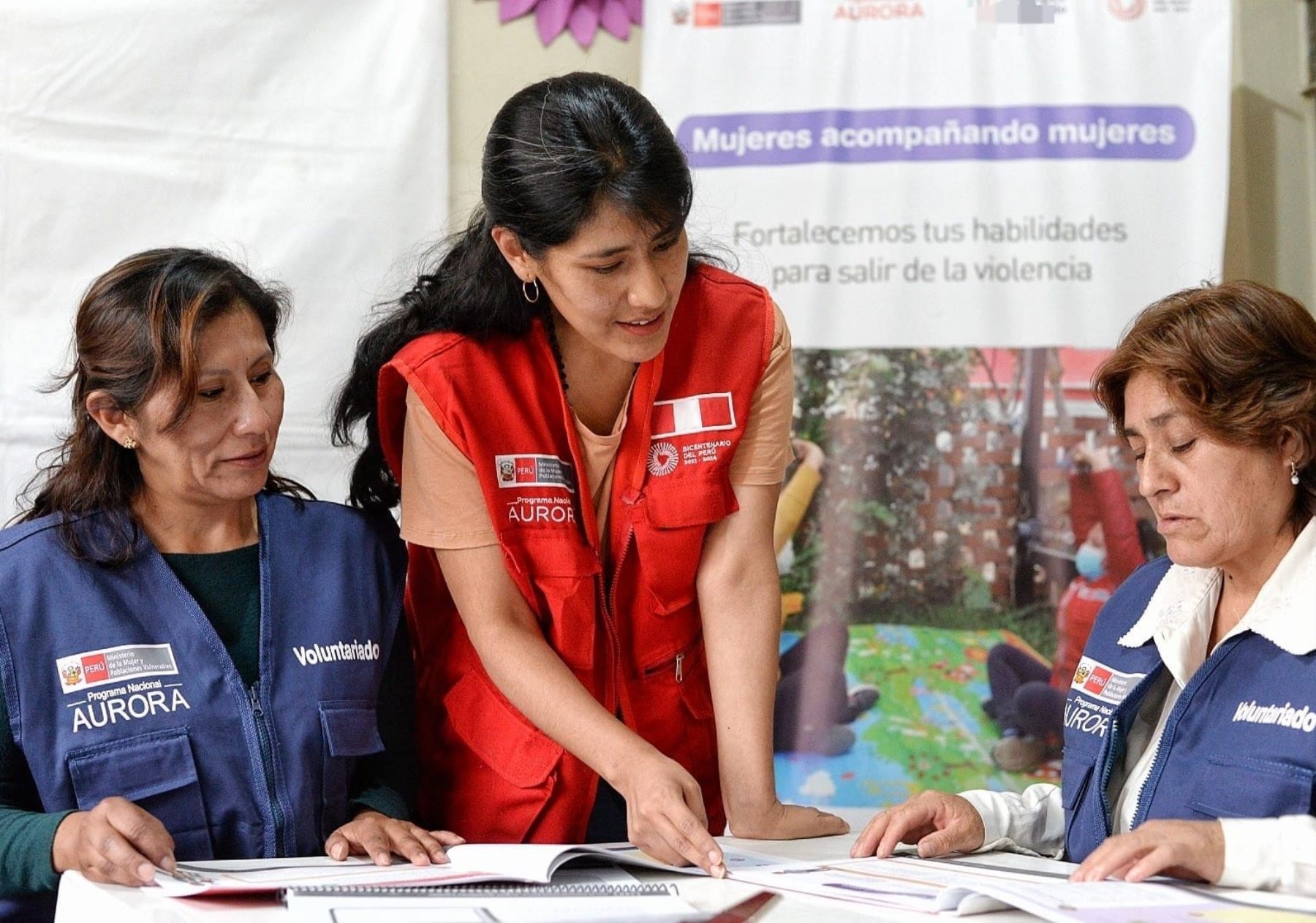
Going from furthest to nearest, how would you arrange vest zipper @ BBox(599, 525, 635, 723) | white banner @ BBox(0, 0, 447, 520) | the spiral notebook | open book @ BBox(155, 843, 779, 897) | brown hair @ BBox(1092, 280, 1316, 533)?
white banner @ BBox(0, 0, 447, 520) → vest zipper @ BBox(599, 525, 635, 723) → brown hair @ BBox(1092, 280, 1316, 533) → open book @ BBox(155, 843, 779, 897) → the spiral notebook

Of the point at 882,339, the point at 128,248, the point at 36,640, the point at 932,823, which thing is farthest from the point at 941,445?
the point at 36,640

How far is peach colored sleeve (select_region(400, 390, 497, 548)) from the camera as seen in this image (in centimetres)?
155

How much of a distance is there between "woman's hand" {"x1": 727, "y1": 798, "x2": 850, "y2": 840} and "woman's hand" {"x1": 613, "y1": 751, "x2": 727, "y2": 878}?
0.24m

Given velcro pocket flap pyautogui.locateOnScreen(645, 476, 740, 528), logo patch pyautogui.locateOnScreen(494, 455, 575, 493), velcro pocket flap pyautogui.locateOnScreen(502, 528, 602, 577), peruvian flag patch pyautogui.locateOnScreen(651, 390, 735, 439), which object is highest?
peruvian flag patch pyautogui.locateOnScreen(651, 390, 735, 439)

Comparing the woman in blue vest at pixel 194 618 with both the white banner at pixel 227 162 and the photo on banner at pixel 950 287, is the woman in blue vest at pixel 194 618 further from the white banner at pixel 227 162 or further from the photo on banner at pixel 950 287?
the photo on banner at pixel 950 287

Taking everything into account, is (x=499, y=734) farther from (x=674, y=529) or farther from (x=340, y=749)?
(x=674, y=529)

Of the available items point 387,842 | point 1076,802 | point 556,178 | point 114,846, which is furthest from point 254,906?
point 1076,802

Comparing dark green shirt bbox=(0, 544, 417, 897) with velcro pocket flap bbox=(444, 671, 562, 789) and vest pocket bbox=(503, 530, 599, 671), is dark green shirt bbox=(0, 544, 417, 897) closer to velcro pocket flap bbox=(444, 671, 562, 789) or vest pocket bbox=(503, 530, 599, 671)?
velcro pocket flap bbox=(444, 671, 562, 789)

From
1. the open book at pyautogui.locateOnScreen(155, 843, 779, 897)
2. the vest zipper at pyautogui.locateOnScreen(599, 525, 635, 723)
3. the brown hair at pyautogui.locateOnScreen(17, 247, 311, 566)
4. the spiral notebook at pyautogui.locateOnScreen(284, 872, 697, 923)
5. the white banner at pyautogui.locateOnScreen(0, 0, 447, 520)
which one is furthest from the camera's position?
the white banner at pyautogui.locateOnScreen(0, 0, 447, 520)

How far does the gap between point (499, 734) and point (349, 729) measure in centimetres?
17

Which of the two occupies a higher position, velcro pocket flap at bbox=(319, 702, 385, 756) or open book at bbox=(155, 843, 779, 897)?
velcro pocket flap at bbox=(319, 702, 385, 756)

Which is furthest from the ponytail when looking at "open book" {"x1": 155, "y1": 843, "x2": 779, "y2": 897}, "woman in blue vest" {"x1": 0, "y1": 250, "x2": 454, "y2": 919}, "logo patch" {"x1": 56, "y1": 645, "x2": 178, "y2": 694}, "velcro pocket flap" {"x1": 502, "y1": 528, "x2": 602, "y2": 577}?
"open book" {"x1": 155, "y1": 843, "x2": 779, "y2": 897}

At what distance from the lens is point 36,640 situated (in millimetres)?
1436

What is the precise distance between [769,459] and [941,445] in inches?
51.4
